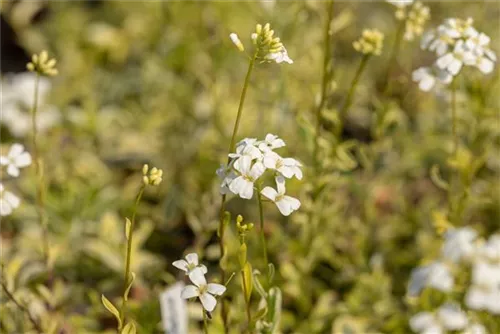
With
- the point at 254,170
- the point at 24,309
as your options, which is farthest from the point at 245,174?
the point at 24,309

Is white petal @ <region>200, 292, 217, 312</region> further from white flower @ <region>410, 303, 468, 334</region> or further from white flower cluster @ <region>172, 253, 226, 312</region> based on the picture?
white flower @ <region>410, 303, 468, 334</region>

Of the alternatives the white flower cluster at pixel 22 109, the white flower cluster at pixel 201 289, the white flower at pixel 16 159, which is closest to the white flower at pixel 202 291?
the white flower cluster at pixel 201 289

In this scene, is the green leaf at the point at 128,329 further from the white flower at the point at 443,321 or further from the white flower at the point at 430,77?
the white flower at the point at 430,77

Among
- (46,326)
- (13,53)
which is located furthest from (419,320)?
(13,53)

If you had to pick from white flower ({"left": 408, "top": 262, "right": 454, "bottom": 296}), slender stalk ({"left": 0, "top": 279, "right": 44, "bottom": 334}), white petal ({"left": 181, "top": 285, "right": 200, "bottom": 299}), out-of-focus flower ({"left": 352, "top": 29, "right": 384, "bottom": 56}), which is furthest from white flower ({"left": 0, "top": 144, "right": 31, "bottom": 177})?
white flower ({"left": 408, "top": 262, "right": 454, "bottom": 296})

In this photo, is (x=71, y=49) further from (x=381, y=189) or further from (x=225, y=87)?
(x=381, y=189)

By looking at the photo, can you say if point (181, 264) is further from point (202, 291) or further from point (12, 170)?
point (12, 170)
